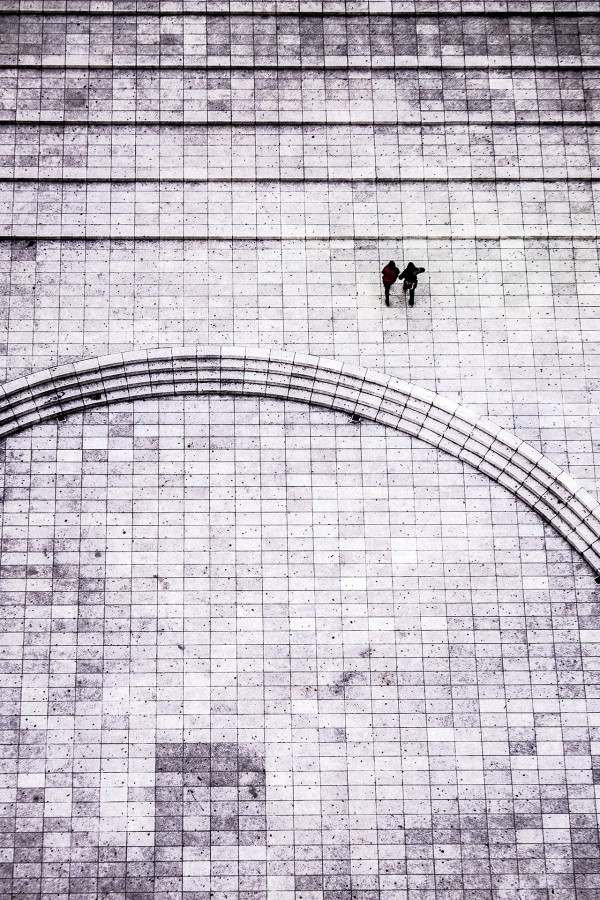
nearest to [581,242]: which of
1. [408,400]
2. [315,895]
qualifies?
[408,400]

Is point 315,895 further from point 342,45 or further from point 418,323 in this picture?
point 342,45

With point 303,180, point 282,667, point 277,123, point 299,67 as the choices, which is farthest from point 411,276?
point 282,667

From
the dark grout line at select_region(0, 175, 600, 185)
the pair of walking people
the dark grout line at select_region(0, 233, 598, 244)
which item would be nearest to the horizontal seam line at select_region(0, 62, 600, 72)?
the dark grout line at select_region(0, 175, 600, 185)

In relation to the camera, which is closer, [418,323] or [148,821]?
[148,821]

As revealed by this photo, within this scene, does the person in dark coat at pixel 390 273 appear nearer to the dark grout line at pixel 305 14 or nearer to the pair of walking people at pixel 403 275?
the pair of walking people at pixel 403 275

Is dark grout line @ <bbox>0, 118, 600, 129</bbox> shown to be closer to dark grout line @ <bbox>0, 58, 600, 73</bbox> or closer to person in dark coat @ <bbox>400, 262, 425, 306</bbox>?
dark grout line @ <bbox>0, 58, 600, 73</bbox>
